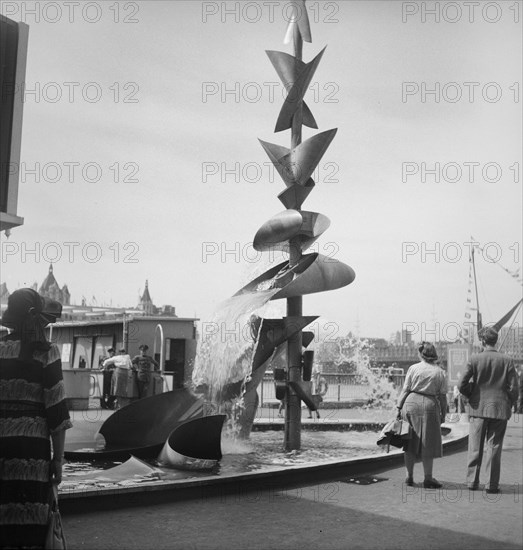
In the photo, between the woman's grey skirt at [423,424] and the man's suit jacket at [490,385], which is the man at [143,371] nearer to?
the woman's grey skirt at [423,424]

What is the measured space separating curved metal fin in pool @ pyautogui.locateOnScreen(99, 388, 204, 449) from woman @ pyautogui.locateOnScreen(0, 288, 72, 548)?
5886 millimetres

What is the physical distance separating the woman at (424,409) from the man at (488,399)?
1.21 ft

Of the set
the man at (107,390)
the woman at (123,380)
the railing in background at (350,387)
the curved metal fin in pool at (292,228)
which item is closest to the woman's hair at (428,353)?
the curved metal fin in pool at (292,228)

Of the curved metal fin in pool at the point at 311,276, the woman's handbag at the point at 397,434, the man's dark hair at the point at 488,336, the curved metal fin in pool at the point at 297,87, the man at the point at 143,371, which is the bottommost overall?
the woman's handbag at the point at 397,434

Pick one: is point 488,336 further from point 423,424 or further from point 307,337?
point 307,337

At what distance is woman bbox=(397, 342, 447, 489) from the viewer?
8312 millimetres

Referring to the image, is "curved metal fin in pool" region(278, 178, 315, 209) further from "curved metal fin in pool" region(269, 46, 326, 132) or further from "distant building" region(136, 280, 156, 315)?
"distant building" region(136, 280, 156, 315)

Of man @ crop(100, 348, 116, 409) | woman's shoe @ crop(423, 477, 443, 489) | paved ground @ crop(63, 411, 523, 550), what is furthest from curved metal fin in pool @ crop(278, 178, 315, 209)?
man @ crop(100, 348, 116, 409)

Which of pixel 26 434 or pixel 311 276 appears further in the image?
pixel 311 276

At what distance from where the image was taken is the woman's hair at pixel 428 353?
856 cm

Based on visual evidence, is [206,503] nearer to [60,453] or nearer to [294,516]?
[294,516]

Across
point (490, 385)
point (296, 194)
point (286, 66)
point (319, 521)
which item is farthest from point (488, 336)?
point (286, 66)

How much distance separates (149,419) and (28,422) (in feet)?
21.4

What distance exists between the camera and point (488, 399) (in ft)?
26.5
